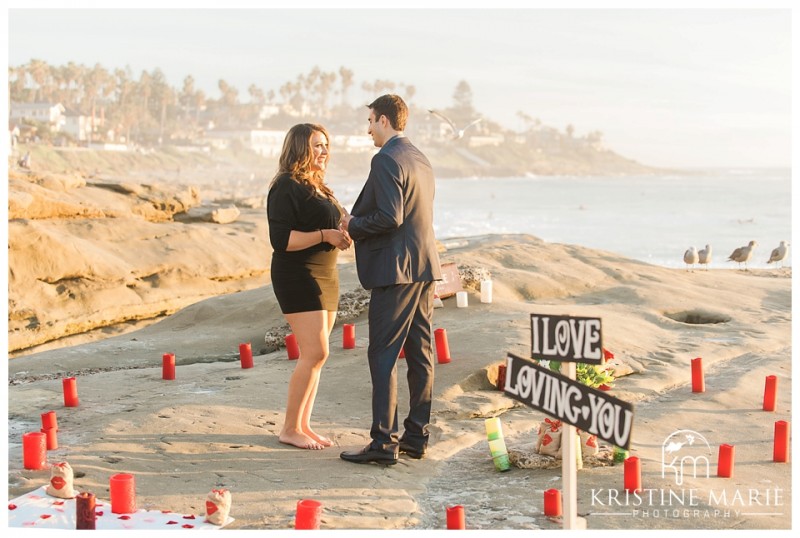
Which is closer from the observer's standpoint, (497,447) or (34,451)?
(34,451)

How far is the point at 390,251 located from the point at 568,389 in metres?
2.11

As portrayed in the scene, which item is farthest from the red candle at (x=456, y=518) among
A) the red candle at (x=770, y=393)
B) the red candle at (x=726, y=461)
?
the red candle at (x=770, y=393)

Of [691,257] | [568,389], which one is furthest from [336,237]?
[691,257]

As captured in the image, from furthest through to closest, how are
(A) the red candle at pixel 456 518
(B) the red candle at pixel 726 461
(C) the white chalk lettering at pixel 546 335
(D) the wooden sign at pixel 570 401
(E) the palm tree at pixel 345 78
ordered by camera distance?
(E) the palm tree at pixel 345 78
(B) the red candle at pixel 726 461
(A) the red candle at pixel 456 518
(C) the white chalk lettering at pixel 546 335
(D) the wooden sign at pixel 570 401

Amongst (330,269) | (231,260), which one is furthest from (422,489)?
(231,260)

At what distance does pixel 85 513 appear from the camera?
15.1ft

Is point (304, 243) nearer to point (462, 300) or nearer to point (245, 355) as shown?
point (245, 355)

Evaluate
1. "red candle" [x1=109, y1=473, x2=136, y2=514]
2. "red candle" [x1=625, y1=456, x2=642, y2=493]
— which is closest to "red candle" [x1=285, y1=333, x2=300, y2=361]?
"red candle" [x1=109, y1=473, x2=136, y2=514]

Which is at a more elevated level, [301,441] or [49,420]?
[49,420]

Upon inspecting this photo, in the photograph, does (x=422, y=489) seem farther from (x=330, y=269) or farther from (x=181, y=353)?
(x=181, y=353)

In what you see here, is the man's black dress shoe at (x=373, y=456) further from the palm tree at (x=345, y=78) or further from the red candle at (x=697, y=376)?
the palm tree at (x=345, y=78)

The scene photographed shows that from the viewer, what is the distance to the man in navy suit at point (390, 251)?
19.0ft

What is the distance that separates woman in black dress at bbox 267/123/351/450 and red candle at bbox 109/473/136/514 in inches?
56.1

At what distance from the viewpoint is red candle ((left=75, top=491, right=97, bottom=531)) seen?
4.61 meters
